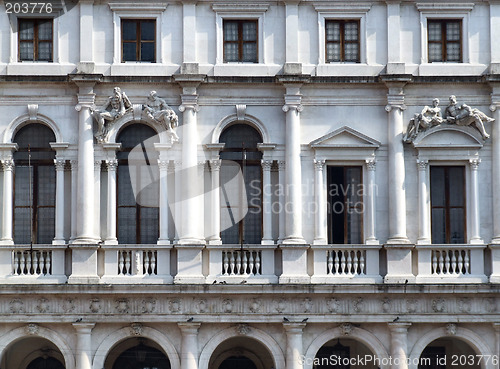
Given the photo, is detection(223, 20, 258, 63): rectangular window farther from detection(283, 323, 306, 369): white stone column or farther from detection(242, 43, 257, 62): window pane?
detection(283, 323, 306, 369): white stone column

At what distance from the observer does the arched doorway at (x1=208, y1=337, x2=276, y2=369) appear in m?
41.4

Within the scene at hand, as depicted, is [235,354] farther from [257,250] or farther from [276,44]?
[276,44]

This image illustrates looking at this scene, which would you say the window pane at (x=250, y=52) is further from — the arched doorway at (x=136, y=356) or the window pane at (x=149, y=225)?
the arched doorway at (x=136, y=356)

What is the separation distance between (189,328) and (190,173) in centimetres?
462

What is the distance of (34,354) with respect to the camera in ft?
135

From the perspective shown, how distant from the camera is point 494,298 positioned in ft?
128

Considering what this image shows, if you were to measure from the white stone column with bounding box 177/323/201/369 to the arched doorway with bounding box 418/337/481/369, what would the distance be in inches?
281

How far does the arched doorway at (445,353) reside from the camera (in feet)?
134

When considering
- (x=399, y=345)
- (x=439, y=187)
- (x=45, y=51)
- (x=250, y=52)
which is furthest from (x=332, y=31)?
(x=399, y=345)

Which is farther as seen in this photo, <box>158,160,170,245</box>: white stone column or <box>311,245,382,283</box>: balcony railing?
<box>158,160,170,245</box>: white stone column

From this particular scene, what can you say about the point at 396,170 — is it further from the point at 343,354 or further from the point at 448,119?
the point at 343,354

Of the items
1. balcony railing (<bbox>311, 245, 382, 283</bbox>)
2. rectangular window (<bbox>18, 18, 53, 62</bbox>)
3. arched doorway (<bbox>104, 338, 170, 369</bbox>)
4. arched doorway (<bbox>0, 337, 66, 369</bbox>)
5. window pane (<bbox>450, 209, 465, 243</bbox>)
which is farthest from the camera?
arched doorway (<bbox>0, 337, 66, 369</bbox>)

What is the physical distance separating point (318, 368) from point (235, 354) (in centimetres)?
272

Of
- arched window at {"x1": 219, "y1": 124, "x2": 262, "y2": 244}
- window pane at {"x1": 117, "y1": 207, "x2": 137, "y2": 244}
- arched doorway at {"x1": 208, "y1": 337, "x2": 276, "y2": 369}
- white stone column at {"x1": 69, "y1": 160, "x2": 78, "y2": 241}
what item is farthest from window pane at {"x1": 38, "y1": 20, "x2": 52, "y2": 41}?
arched doorway at {"x1": 208, "y1": 337, "x2": 276, "y2": 369}
